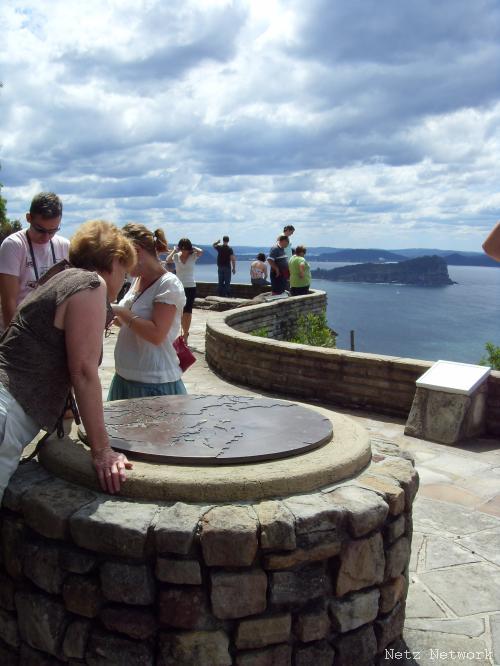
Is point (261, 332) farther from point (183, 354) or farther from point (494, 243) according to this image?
point (494, 243)

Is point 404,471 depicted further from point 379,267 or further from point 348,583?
point 379,267

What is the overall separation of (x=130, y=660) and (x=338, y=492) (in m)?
1.00

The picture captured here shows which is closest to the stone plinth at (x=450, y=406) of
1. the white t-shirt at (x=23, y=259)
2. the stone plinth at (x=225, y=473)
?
the stone plinth at (x=225, y=473)

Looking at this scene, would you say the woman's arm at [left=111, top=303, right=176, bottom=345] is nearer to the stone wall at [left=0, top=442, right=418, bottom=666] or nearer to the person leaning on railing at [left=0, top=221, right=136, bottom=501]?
the person leaning on railing at [left=0, top=221, right=136, bottom=501]

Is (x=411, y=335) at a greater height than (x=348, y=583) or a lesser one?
lesser

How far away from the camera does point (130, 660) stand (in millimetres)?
2389

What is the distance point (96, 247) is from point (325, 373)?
4.68 m

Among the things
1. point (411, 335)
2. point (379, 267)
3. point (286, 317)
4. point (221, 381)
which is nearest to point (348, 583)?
point (221, 381)

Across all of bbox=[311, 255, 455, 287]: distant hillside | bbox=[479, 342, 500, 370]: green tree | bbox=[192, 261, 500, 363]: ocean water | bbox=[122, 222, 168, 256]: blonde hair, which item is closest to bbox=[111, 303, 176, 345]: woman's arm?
bbox=[122, 222, 168, 256]: blonde hair

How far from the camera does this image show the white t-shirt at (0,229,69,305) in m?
3.94

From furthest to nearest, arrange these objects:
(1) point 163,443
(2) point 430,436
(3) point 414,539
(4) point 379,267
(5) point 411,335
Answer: (4) point 379,267 < (5) point 411,335 < (2) point 430,436 < (3) point 414,539 < (1) point 163,443

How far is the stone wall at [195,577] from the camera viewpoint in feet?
7.67

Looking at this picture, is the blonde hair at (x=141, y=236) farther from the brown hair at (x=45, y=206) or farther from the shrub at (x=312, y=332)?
the shrub at (x=312, y=332)

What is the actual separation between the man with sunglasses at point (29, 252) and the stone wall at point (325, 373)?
3688 millimetres
